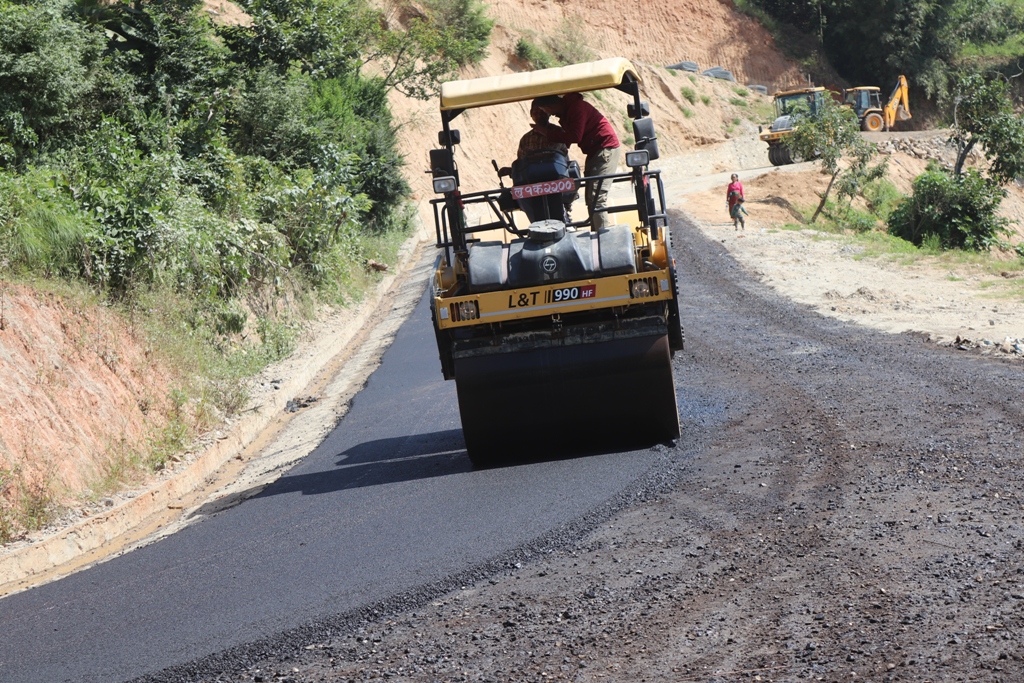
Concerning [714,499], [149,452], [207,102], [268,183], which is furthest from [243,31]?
[714,499]

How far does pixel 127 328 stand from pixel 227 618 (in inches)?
236

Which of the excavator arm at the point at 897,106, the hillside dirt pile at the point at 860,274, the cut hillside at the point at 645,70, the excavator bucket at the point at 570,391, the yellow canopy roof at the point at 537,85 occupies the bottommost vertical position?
the hillside dirt pile at the point at 860,274

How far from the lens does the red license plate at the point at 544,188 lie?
768cm

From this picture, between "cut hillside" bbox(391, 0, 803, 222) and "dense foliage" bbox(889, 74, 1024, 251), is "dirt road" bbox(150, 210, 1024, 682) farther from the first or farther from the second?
"cut hillside" bbox(391, 0, 803, 222)

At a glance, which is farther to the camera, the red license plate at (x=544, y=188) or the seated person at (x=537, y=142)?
the seated person at (x=537, y=142)

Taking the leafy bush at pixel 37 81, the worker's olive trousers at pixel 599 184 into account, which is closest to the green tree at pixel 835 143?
the leafy bush at pixel 37 81

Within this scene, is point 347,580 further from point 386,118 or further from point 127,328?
point 386,118

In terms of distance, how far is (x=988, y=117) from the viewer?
94.6ft

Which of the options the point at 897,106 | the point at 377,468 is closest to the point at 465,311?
the point at 377,468

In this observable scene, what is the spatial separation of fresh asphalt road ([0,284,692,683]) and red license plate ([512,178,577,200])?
5.33 feet

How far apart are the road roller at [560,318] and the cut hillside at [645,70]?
2692cm

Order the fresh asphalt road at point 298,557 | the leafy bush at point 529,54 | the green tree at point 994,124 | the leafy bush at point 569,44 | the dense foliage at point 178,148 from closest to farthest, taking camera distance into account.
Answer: the fresh asphalt road at point 298,557 < the dense foliage at point 178,148 < the green tree at point 994,124 < the leafy bush at point 529,54 < the leafy bush at point 569,44

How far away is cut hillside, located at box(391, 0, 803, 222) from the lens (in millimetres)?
41438

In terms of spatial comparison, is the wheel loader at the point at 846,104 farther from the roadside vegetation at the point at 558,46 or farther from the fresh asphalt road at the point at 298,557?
the fresh asphalt road at the point at 298,557
